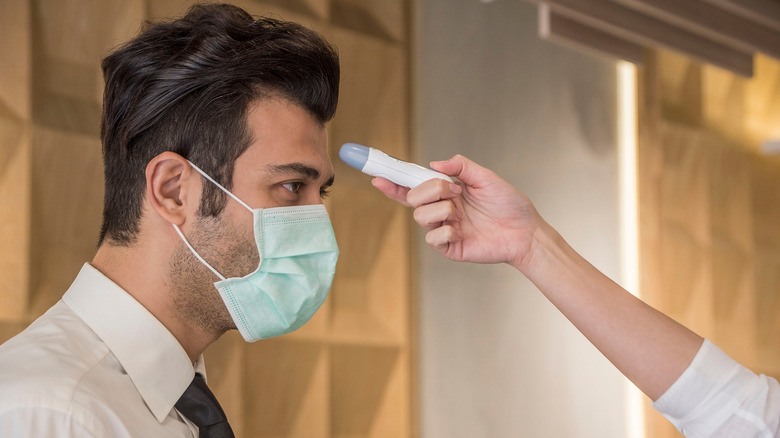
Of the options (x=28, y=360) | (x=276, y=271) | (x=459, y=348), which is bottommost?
(x=459, y=348)

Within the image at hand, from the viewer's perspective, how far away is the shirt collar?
1.64m

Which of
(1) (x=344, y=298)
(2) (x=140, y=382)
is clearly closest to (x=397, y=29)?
(1) (x=344, y=298)

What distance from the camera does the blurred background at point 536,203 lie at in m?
3.51

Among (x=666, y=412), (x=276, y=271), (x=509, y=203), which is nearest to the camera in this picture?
(x=666, y=412)

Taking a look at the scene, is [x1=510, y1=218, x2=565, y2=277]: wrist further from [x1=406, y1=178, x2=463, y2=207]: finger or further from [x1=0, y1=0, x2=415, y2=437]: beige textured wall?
[x1=0, y1=0, x2=415, y2=437]: beige textured wall

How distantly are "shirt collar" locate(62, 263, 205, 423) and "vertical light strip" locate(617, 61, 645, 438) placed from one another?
2861 millimetres

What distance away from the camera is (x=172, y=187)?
6.12 ft

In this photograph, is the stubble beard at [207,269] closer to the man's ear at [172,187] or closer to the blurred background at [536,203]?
the man's ear at [172,187]

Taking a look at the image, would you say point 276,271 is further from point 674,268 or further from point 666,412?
point 674,268

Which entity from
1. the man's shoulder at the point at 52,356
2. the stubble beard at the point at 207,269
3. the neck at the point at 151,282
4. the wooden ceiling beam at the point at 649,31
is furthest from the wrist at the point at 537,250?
the wooden ceiling beam at the point at 649,31

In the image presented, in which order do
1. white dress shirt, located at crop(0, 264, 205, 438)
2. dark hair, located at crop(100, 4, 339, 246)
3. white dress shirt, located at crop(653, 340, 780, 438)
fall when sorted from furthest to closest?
1. dark hair, located at crop(100, 4, 339, 246)
2. white dress shirt, located at crop(653, 340, 780, 438)
3. white dress shirt, located at crop(0, 264, 205, 438)

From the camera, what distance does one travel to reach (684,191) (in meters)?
4.44

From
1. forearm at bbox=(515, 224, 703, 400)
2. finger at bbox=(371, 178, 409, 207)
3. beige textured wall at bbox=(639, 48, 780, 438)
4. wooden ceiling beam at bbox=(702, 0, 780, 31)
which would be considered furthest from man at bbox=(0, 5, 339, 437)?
beige textured wall at bbox=(639, 48, 780, 438)

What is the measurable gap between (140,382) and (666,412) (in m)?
0.98
